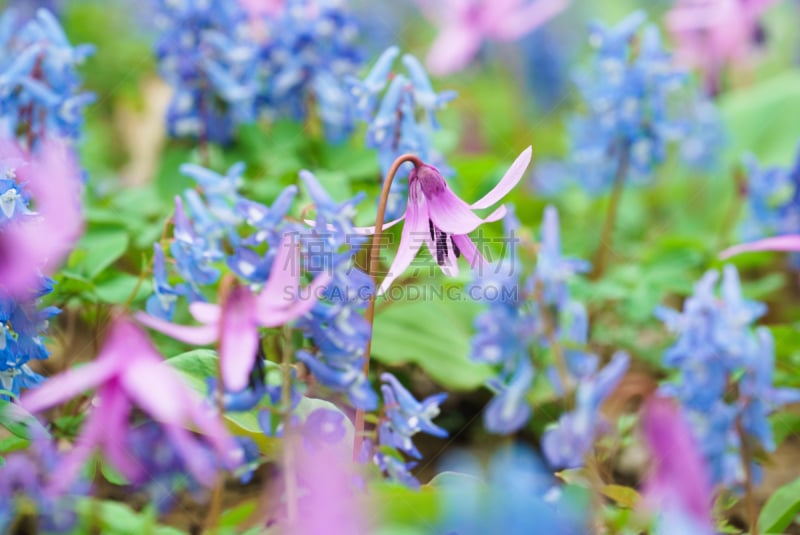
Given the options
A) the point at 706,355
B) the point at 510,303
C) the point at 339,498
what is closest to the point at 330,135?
the point at 510,303

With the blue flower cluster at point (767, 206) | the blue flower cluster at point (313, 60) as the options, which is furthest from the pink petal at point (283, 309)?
the blue flower cluster at point (767, 206)

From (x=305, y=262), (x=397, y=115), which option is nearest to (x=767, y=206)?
(x=397, y=115)

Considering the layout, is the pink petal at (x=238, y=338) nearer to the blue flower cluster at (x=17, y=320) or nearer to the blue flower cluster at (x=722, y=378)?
the blue flower cluster at (x=17, y=320)

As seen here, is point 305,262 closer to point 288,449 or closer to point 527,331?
point 288,449

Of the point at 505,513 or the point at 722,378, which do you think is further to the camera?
the point at 722,378

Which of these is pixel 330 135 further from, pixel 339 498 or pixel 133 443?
pixel 339 498
